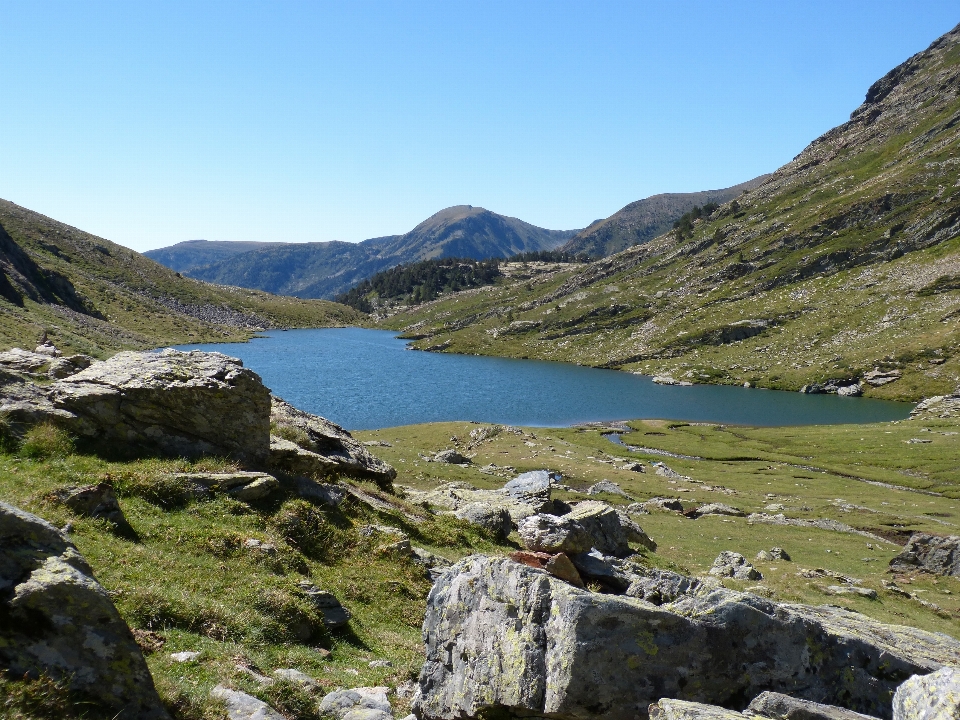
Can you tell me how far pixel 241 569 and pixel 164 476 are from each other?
4317 mm

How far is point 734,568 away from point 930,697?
26.6 meters

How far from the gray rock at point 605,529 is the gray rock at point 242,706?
54.0 feet

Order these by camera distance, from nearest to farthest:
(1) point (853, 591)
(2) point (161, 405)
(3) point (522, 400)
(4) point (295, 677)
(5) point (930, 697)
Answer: (5) point (930, 697) < (4) point (295, 677) < (2) point (161, 405) < (1) point (853, 591) < (3) point (522, 400)

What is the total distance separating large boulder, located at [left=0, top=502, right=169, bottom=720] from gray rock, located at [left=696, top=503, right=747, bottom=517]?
52475 millimetres

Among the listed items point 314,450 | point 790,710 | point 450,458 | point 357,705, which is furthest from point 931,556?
point 450,458

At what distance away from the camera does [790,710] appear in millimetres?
7566

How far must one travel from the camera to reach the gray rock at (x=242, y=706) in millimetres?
8305

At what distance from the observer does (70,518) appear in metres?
12.4

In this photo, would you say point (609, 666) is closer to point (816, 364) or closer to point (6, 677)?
point (6, 677)

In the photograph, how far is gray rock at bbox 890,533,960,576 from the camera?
116ft

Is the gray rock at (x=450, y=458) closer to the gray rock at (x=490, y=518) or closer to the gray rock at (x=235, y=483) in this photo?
the gray rock at (x=490, y=518)

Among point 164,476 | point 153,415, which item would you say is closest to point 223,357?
point 153,415

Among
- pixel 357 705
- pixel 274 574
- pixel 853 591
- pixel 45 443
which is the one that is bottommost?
pixel 853 591

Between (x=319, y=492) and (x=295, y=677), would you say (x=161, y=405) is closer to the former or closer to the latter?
(x=319, y=492)
